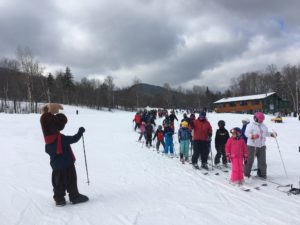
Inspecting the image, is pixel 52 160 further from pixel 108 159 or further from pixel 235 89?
pixel 235 89

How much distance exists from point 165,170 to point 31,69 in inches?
2184

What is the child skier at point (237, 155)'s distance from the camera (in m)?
7.66

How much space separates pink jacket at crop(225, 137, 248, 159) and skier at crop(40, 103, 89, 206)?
14.1ft

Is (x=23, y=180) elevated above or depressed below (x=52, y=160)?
below

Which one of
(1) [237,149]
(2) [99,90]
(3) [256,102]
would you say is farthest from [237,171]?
(2) [99,90]

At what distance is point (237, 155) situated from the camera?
7.78 meters

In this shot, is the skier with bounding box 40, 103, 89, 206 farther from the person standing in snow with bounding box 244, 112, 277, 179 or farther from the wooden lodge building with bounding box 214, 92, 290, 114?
the wooden lodge building with bounding box 214, 92, 290, 114

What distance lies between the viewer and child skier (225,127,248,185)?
7664 millimetres

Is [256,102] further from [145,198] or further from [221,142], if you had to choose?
[145,198]

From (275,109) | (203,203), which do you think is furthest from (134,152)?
(275,109)

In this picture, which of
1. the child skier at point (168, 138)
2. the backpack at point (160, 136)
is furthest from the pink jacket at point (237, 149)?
the backpack at point (160, 136)

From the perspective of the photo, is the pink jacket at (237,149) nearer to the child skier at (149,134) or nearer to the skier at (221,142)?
the skier at (221,142)

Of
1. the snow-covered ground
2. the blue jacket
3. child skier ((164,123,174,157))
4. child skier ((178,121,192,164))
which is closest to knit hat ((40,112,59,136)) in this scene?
the blue jacket

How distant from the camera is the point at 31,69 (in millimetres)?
58312
